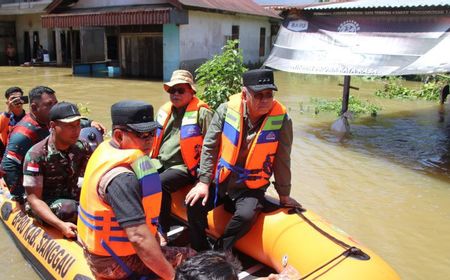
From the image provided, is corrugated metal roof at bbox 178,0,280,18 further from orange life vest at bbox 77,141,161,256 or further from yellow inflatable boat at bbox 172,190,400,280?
orange life vest at bbox 77,141,161,256

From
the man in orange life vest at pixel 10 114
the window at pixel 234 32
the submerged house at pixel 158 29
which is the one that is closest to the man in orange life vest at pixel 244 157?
the man in orange life vest at pixel 10 114

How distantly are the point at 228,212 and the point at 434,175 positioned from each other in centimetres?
424

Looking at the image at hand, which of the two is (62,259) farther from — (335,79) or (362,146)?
(335,79)

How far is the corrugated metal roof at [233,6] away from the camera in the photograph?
16094 mm

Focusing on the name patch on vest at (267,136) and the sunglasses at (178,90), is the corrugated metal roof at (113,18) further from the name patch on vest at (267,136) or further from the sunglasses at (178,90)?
the name patch on vest at (267,136)

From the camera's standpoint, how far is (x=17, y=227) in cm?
377

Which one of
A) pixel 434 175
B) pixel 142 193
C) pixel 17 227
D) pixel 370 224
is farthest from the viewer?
pixel 434 175

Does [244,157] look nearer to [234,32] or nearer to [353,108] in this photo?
[353,108]

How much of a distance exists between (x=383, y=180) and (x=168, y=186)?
3711mm

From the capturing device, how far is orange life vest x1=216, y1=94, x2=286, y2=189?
3.14 meters

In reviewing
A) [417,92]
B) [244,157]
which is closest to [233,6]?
[417,92]

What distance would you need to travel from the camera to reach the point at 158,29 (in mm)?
17312

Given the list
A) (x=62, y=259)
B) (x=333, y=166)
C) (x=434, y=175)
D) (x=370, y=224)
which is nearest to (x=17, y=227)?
(x=62, y=259)

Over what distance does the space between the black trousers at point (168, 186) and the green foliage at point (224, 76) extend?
2.50 metres
